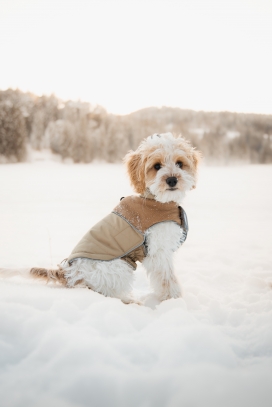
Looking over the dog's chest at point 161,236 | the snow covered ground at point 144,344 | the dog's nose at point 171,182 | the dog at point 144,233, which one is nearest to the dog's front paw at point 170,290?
the dog at point 144,233

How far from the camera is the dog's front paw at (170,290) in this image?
272 cm

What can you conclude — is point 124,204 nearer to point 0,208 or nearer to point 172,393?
point 172,393

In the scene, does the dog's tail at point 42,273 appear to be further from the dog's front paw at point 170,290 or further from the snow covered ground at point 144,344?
the dog's front paw at point 170,290

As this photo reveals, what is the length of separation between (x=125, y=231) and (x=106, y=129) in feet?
48.8

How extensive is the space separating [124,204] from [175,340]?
1.40 metres

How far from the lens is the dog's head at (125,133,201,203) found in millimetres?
2613

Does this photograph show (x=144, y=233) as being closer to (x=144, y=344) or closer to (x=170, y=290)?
(x=170, y=290)

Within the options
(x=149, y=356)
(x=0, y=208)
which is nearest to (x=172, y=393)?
(x=149, y=356)

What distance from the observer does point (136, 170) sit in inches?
113

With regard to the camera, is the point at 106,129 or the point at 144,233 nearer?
the point at 144,233

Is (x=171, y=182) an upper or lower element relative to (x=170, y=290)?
upper

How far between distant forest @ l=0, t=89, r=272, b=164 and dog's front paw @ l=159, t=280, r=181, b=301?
44.2ft

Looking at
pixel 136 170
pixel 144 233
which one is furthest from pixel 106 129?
pixel 144 233

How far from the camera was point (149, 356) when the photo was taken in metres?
1.50
